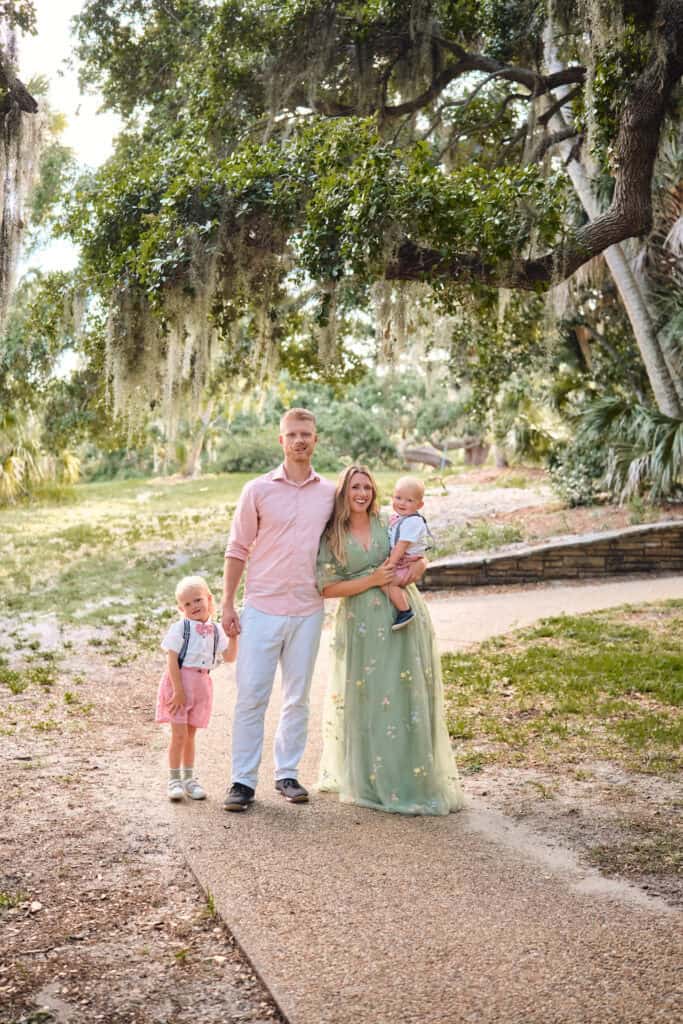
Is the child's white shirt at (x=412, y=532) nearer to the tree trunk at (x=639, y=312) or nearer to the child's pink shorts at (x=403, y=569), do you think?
the child's pink shorts at (x=403, y=569)

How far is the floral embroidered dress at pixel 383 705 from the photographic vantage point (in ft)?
15.1

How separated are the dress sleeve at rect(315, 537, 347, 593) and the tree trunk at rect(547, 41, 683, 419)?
31.9ft

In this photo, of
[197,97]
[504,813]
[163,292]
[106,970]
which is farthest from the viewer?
[197,97]

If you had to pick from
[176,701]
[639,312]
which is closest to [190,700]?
[176,701]

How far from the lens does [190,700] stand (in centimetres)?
488

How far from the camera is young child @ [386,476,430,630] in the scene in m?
4.68

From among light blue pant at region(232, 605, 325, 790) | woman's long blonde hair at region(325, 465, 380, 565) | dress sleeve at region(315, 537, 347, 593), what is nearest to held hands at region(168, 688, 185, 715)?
light blue pant at region(232, 605, 325, 790)

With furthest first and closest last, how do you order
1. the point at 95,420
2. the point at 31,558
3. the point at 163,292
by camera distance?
the point at 95,420 < the point at 31,558 < the point at 163,292

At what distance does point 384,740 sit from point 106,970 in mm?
1764

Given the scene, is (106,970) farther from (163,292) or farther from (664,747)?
(163,292)

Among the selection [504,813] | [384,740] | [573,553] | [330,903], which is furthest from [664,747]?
[573,553]

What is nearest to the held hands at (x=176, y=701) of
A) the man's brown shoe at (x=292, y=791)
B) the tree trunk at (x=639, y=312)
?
the man's brown shoe at (x=292, y=791)

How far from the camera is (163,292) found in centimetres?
820

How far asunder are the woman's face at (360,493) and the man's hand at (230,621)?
702mm
